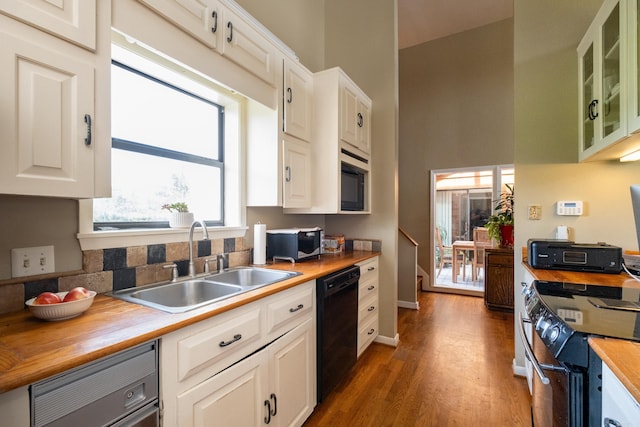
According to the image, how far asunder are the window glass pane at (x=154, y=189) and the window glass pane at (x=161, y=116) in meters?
0.11

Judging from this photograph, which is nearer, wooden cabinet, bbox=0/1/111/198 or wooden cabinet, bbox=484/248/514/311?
wooden cabinet, bbox=0/1/111/198

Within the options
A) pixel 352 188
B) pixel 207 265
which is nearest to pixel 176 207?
pixel 207 265

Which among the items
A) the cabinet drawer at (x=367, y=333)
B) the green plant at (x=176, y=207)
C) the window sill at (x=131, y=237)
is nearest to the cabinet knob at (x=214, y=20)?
the green plant at (x=176, y=207)

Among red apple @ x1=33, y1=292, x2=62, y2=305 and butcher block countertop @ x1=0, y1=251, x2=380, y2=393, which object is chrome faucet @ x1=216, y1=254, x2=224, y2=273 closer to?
butcher block countertop @ x1=0, y1=251, x2=380, y2=393

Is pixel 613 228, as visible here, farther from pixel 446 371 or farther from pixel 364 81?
pixel 364 81

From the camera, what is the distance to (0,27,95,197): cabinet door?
0.88 meters

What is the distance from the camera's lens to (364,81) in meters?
3.02

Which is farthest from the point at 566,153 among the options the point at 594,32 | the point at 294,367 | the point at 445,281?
the point at 445,281

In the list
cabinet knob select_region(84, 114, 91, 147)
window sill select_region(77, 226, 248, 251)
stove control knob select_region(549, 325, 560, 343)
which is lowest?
stove control knob select_region(549, 325, 560, 343)

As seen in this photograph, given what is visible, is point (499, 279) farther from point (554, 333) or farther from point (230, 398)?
point (230, 398)

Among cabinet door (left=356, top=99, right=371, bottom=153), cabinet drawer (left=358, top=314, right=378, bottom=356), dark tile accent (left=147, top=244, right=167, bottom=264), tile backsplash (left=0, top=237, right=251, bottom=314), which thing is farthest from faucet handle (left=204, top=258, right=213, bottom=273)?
cabinet door (left=356, top=99, right=371, bottom=153)

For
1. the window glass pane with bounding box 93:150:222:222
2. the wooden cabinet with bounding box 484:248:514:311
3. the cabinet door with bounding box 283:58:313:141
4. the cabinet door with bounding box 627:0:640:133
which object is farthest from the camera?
the wooden cabinet with bounding box 484:248:514:311

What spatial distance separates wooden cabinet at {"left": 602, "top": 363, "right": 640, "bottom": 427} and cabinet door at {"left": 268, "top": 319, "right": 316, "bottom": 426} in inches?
48.3

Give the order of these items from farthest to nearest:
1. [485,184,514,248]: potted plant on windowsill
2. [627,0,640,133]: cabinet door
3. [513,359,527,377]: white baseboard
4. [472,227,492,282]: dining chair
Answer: [472,227,492,282]: dining chair → [485,184,514,248]: potted plant on windowsill → [513,359,527,377]: white baseboard → [627,0,640,133]: cabinet door
